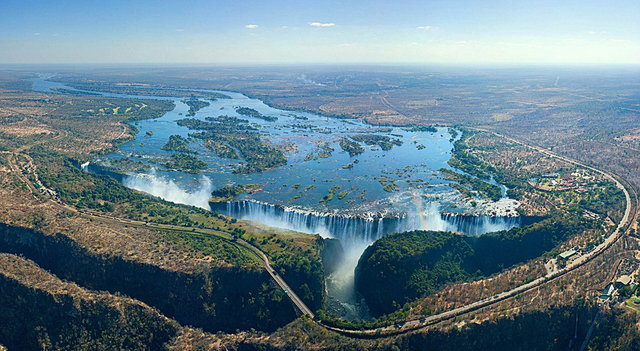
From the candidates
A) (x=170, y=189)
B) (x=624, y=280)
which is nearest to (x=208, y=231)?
(x=170, y=189)

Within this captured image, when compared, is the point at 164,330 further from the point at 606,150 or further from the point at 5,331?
the point at 606,150

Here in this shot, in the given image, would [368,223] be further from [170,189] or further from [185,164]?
[185,164]

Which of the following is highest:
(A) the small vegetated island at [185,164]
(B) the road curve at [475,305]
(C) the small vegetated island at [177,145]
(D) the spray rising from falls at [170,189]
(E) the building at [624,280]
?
(C) the small vegetated island at [177,145]

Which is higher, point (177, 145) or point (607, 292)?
point (177, 145)

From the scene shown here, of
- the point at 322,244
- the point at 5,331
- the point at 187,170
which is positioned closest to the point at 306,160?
the point at 187,170

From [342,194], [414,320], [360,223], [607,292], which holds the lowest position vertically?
[414,320]

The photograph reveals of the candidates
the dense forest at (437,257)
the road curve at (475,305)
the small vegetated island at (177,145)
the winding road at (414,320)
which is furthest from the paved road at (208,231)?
the small vegetated island at (177,145)

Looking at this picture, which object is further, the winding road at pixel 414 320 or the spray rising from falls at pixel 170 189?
the spray rising from falls at pixel 170 189

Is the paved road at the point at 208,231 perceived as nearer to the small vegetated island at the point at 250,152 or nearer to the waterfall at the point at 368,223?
the waterfall at the point at 368,223

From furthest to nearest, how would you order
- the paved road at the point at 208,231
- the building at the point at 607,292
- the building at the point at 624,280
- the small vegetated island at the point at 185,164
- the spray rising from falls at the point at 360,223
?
the small vegetated island at the point at 185,164, the spray rising from falls at the point at 360,223, the paved road at the point at 208,231, the building at the point at 624,280, the building at the point at 607,292

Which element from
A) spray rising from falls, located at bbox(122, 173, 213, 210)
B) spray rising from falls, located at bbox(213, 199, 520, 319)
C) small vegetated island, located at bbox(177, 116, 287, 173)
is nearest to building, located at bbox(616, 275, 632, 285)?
spray rising from falls, located at bbox(213, 199, 520, 319)
